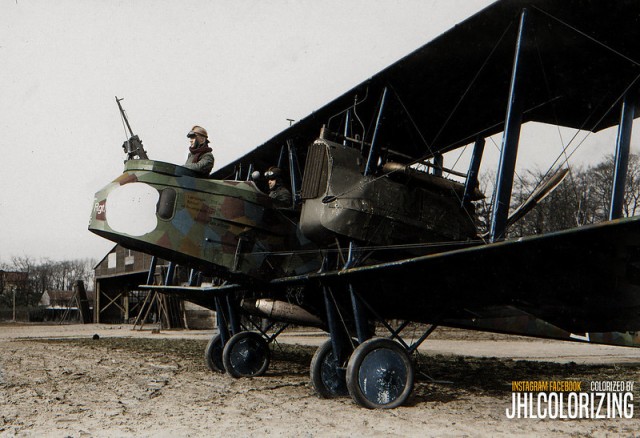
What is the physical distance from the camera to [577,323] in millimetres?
6539

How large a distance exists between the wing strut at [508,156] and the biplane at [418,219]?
2 centimetres

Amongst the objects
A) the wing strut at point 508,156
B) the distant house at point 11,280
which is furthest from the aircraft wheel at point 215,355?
the distant house at point 11,280

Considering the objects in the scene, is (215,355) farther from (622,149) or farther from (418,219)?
(622,149)

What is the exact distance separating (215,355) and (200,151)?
3.54m

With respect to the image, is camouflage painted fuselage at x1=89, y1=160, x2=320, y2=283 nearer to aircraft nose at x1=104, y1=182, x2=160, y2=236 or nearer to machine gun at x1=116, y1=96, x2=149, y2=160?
aircraft nose at x1=104, y1=182, x2=160, y2=236

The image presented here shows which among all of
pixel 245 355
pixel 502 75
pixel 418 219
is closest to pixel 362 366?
pixel 418 219

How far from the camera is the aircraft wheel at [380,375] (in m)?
5.60

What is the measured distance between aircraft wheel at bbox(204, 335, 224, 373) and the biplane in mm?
49

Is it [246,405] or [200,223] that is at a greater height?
[200,223]

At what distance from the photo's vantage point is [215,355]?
377 inches

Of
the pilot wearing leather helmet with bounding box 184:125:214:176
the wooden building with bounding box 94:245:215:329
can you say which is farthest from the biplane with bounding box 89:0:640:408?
the wooden building with bounding box 94:245:215:329

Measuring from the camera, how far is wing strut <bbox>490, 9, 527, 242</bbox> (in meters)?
5.32

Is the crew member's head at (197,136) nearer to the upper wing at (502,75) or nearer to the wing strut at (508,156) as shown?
the upper wing at (502,75)

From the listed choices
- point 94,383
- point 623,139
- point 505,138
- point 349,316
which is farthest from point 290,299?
point 623,139
